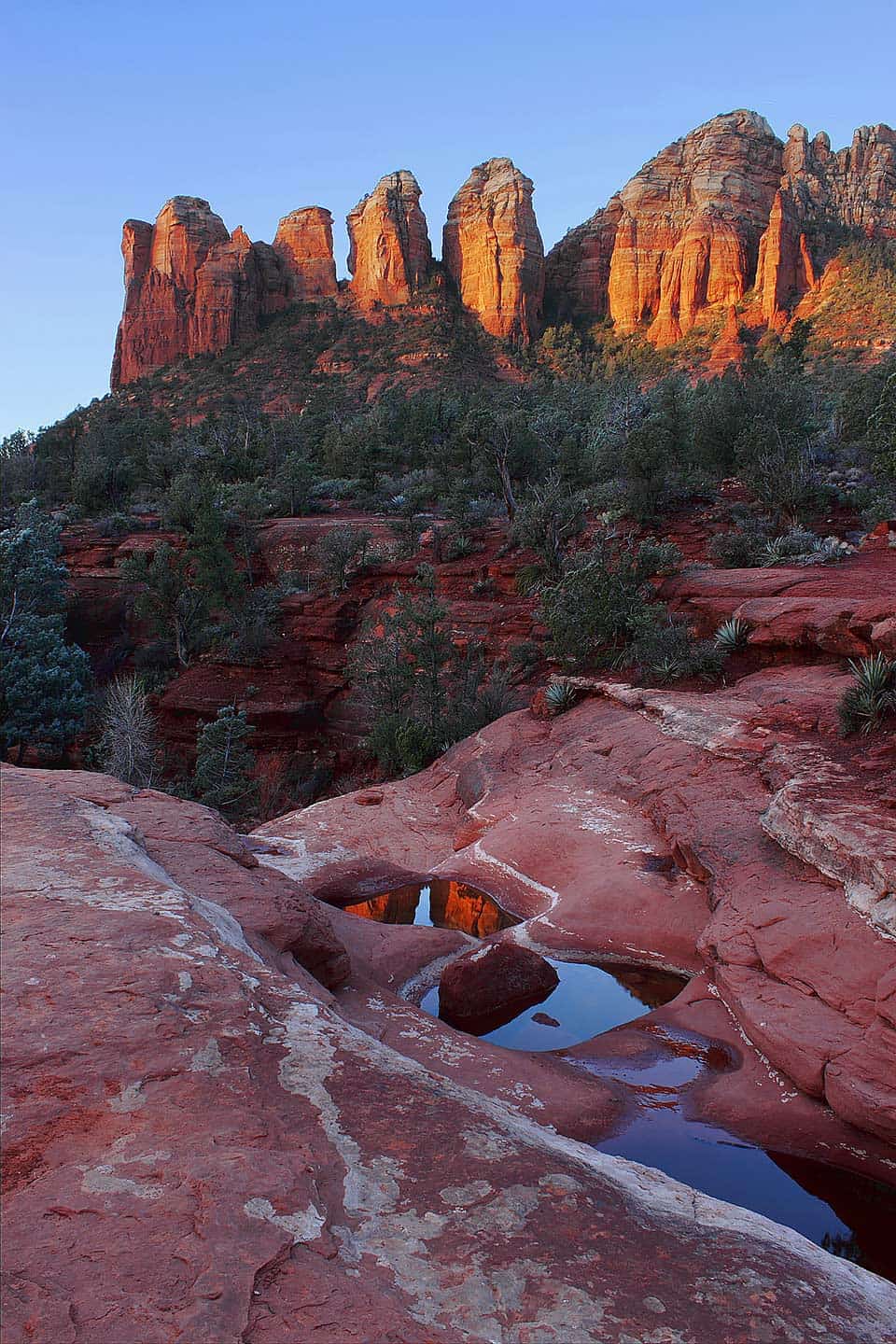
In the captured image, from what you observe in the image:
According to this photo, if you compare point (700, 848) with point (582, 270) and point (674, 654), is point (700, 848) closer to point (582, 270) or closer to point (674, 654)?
point (674, 654)

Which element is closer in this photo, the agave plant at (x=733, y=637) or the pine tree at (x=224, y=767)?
the agave plant at (x=733, y=637)

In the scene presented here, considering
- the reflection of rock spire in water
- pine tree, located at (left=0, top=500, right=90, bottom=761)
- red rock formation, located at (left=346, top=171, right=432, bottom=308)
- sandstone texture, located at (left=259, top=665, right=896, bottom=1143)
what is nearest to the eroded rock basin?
sandstone texture, located at (left=259, top=665, right=896, bottom=1143)

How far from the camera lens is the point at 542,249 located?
256 feet

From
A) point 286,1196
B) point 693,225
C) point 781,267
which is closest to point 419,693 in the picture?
point 286,1196

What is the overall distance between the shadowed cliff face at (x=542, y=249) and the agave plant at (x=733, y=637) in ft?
202

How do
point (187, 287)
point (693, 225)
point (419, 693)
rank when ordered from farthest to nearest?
point (187, 287)
point (693, 225)
point (419, 693)

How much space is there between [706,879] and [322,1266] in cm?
659

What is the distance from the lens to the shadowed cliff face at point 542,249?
70375 millimetres

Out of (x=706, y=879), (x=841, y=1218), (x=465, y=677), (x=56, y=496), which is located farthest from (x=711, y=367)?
(x=841, y=1218)

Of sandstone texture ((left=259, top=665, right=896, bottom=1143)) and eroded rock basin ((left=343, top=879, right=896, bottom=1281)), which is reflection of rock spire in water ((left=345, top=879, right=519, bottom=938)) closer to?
sandstone texture ((left=259, top=665, right=896, bottom=1143))

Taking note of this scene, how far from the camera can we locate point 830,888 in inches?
272

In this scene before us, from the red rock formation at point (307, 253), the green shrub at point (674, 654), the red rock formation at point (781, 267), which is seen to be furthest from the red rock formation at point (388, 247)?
the green shrub at point (674, 654)

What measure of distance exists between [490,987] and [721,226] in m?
78.5

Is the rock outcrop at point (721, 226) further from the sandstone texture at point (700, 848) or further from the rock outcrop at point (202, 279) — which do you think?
the sandstone texture at point (700, 848)
